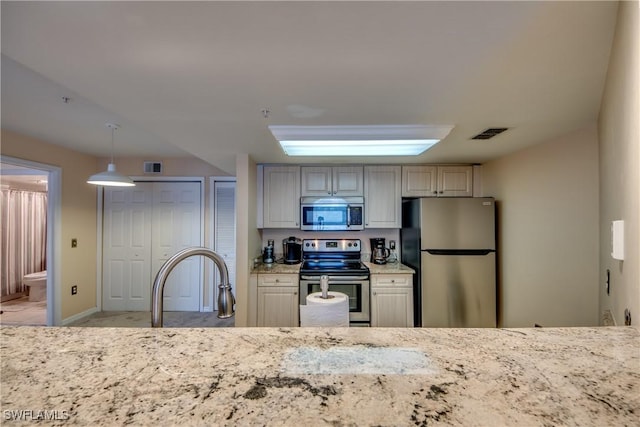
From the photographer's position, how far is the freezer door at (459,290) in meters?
3.09

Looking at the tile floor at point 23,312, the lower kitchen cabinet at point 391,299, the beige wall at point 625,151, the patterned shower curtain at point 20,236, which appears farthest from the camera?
Result: the patterned shower curtain at point 20,236

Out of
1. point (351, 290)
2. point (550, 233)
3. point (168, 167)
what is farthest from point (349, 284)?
point (168, 167)

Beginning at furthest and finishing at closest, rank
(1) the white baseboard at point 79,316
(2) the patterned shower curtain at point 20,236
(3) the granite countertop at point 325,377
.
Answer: (2) the patterned shower curtain at point 20,236 < (1) the white baseboard at point 79,316 < (3) the granite countertop at point 325,377

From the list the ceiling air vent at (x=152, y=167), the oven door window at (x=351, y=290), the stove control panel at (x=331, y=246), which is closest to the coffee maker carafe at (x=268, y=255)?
the stove control panel at (x=331, y=246)

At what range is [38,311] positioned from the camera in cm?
450

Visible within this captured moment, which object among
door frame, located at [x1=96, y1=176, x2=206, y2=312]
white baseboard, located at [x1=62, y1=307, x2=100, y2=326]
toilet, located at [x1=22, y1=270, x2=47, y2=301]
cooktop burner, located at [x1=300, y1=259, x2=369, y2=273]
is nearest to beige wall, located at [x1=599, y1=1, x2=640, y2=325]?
cooktop burner, located at [x1=300, y1=259, x2=369, y2=273]

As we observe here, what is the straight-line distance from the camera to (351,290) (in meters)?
3.24

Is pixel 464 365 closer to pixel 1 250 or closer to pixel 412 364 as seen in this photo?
pixel 412 364

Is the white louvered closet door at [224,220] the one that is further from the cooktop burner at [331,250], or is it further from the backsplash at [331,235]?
the cooktop burner at [331,250]

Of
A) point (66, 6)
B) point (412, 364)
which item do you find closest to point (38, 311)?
point (66, 6)

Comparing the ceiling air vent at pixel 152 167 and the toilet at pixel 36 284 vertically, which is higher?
the ceiling air vent at pixel 152 167

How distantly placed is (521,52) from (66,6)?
1.76m

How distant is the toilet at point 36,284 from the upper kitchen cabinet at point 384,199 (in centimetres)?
543

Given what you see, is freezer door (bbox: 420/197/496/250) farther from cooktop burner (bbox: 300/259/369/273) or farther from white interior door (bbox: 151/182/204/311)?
white interior door (bbox: 151/182/204/311)
